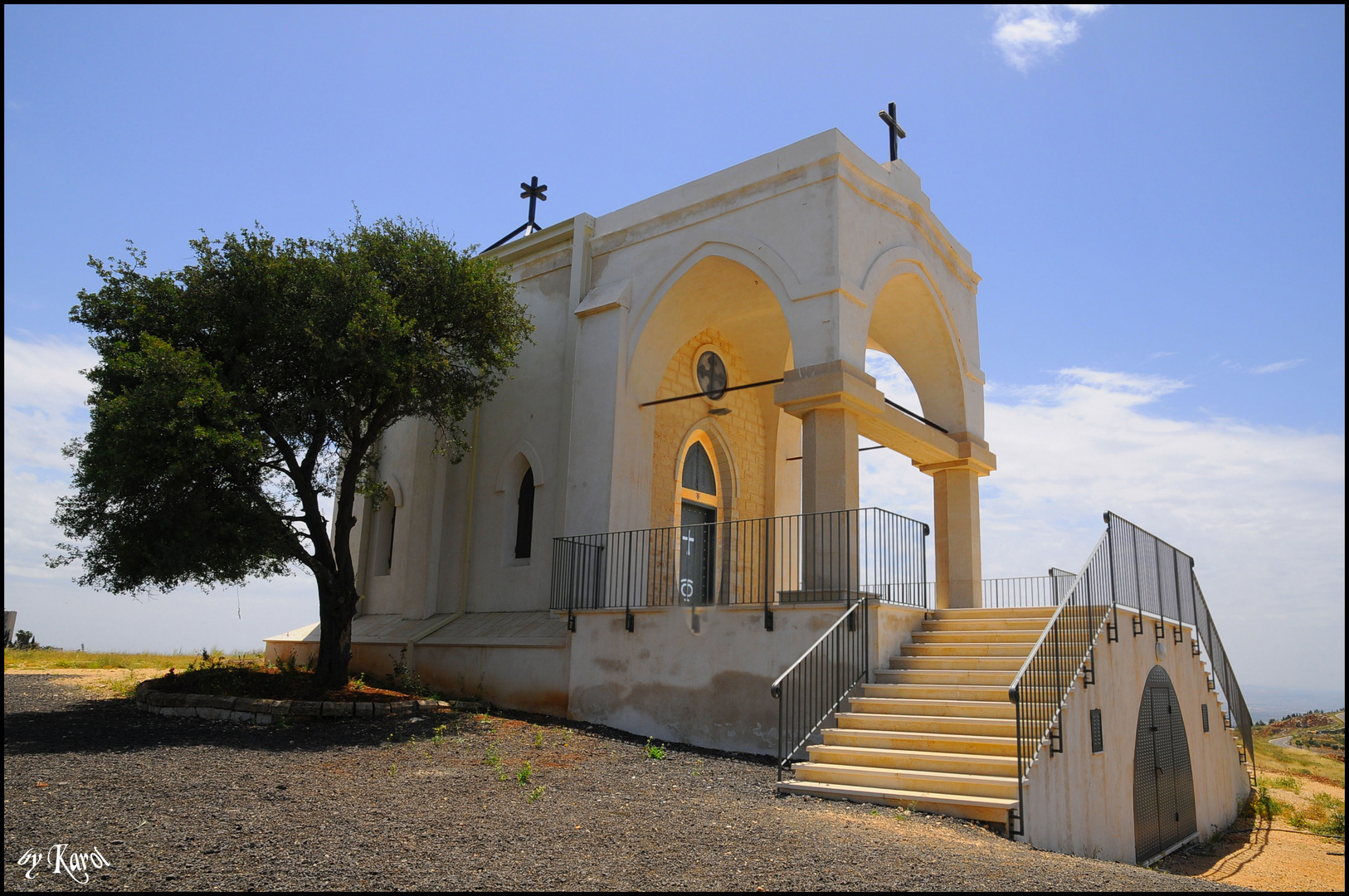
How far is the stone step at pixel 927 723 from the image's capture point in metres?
8.23

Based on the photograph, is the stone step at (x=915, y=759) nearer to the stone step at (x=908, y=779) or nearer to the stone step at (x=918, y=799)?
the stone step at (x=908, y=779)

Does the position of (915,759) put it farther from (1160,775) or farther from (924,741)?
(1160,775)

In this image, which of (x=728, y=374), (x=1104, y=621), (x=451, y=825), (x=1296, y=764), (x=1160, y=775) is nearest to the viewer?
(x=451, y=825)

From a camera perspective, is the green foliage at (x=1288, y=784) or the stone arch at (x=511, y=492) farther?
the green foliage at (x=1288, y=784)

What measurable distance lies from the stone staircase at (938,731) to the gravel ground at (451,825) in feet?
0.96

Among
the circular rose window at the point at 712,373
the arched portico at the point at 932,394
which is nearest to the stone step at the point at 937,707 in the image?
the arched portico at the point at 932,394

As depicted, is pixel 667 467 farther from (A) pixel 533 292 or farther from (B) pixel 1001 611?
(B) pixel 1001 611

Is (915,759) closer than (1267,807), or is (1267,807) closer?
(915,759)

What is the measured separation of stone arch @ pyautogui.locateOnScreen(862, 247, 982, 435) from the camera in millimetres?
14441

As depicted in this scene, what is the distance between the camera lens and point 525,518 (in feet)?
49.5

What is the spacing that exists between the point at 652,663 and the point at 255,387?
5.90m

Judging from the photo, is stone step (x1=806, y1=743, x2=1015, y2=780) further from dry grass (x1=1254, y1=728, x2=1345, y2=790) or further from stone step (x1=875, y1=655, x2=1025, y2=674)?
dry grass (x1=1254, y1=728, x2=1345, y2=790)

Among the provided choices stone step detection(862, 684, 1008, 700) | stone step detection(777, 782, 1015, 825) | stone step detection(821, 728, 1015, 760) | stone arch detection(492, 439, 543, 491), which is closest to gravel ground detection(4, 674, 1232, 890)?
stone step detection(777, 782, 1015, 825)

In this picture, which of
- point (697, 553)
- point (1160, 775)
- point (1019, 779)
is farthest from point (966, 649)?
point (697, 553)
